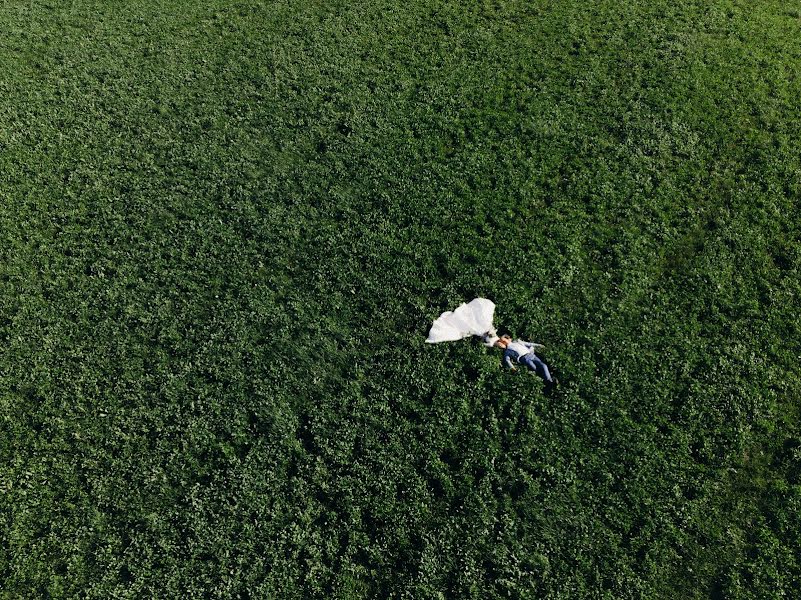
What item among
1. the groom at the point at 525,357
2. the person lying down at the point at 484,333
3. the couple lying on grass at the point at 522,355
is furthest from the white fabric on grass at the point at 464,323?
the groom at the point at 525,357

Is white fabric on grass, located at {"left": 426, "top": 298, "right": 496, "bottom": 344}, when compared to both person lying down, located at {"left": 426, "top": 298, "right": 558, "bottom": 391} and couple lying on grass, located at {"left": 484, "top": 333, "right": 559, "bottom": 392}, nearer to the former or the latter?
person lying down, located at {"left": 426, "top": 298, "right": 558, "bottom": 391}

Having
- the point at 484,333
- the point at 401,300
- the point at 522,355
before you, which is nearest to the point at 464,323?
the point at 484,333

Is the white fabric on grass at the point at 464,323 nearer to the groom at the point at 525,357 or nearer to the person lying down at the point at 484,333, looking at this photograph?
the person lying down at the point at 484,333

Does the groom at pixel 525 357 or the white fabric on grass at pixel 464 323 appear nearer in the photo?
the groom at pixel 525 357

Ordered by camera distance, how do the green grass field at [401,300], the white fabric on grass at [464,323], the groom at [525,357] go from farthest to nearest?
1. the white fabric on grass at [464,323]
2. the groom at [525,357]
3. the green grass field at [401,300]

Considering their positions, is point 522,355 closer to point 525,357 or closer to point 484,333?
point 525,357

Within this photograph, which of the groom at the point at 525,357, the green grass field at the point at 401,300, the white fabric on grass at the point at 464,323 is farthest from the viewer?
the white fabric on grass at the point at 464,323

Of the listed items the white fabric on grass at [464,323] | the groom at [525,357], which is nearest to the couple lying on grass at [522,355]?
the groom at [525,357]
